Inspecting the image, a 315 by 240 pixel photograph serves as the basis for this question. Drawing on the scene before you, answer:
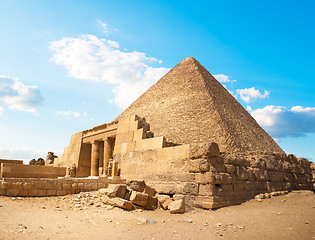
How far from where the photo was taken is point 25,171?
10148mm

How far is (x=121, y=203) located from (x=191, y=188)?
2289 millimetres

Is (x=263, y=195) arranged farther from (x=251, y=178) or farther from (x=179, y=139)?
(x=179, y=139)

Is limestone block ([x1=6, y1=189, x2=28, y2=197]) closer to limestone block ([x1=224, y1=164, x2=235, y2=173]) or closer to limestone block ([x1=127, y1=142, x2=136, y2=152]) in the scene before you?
limestone block ([x1=127, y1=142, x2=136, y2=152])

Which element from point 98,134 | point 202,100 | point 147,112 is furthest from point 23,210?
point 147,112

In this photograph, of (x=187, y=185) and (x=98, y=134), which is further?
(x=98, y=134)

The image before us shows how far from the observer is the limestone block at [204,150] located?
8.34m

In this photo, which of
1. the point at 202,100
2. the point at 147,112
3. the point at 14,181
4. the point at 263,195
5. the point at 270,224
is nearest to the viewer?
the point at 270,224

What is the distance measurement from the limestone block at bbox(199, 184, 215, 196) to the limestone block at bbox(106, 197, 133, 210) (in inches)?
85.4

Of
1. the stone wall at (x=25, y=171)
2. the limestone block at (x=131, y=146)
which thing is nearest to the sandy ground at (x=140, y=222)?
the stone wall at (x=25, y=171)

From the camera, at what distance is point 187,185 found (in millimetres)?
8523

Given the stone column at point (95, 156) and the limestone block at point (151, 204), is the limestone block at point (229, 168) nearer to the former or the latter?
the limestone block at point (151, 204)

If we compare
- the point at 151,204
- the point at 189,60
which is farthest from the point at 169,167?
the point at 189,60

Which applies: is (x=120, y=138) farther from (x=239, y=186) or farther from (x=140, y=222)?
(x=140, y=222)

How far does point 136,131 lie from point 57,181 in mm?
4355
